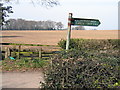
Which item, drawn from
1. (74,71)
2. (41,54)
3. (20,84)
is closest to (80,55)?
(74,71)

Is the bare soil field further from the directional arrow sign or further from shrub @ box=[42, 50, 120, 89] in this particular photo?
shrub @ box=[42, 50, 120, 89]

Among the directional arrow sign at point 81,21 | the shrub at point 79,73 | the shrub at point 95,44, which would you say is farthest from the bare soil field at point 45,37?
the shrub at point 79,73

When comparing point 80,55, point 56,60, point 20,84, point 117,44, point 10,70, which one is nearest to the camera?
point 56,60

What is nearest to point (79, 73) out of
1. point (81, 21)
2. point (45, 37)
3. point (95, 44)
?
point (81, 21)

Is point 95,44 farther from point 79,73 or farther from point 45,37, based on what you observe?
point 45,37

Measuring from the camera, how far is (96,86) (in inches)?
169

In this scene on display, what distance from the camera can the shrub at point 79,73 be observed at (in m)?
4.14

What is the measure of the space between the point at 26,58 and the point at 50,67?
6857mm

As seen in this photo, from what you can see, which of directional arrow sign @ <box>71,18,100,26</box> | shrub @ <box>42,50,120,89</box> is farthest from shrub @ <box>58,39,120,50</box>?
shrub @ <box>42,50,120,89</box>

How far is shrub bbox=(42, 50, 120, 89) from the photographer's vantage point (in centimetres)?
414

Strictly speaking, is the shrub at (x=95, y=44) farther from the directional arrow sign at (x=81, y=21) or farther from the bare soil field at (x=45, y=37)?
the bare soil field at (x=45, y=37)

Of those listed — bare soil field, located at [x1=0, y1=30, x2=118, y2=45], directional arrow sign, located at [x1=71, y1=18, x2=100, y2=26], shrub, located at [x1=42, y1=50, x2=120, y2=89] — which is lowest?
shrub, located at [x1=42, y1=50, x2=120, y2=89]

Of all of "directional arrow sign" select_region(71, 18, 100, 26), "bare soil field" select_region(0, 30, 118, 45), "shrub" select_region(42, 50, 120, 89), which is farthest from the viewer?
"bare soil field" select_region(0, 30, 118, 45)

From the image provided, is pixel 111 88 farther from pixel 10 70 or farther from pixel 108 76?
pixel 10 70
